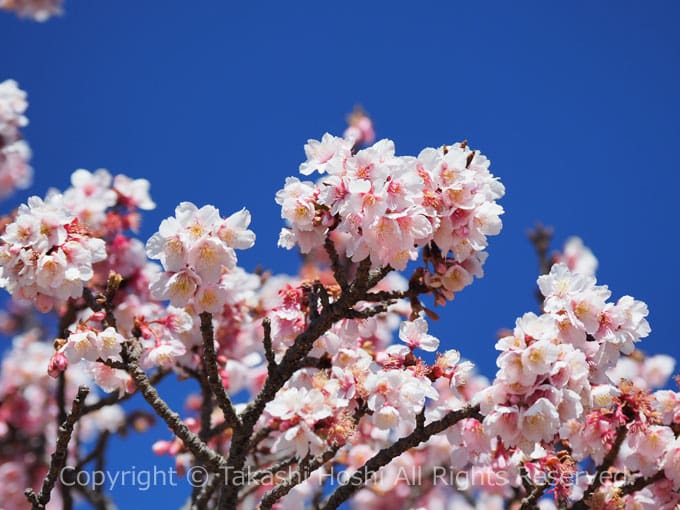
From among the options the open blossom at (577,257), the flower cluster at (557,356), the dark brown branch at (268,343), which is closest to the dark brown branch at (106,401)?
the dark brown branch at (268,343)

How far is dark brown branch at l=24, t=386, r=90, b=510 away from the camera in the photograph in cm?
297

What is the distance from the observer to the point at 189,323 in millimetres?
3654

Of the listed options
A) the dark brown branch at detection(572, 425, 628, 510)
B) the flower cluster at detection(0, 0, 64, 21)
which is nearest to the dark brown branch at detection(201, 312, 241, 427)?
the dark brown branch at detection(572, 425, 628, 510)

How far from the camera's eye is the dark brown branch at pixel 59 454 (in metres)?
2.97

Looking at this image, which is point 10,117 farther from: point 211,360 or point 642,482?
point 642,482

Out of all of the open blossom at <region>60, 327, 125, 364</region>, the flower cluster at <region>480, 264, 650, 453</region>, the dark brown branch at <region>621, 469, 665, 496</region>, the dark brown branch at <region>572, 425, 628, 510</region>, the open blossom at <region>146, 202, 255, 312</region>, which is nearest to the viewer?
the flower cluster at <region>480, 264, 650, 453</region>

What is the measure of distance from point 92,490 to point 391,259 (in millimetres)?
3101

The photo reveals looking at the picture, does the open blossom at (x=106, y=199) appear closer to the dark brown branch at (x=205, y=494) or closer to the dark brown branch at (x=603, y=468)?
the dark brown branch at (x=205, y=494)

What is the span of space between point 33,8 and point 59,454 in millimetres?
6498

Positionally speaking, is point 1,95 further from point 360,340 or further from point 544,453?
point 544,453

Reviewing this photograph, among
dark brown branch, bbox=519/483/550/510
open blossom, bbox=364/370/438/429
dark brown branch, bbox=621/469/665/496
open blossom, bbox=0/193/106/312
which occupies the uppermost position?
open blossom, bbox=0/193/106/312

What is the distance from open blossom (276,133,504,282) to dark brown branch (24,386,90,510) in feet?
3.89

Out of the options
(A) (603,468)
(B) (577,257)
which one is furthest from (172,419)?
(B) (577,257)

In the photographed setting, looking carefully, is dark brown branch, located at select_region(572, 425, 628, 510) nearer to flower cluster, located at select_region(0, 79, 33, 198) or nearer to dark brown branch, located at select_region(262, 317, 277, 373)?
dark brown branch, located at select_region(262, 317, 277, 373)
